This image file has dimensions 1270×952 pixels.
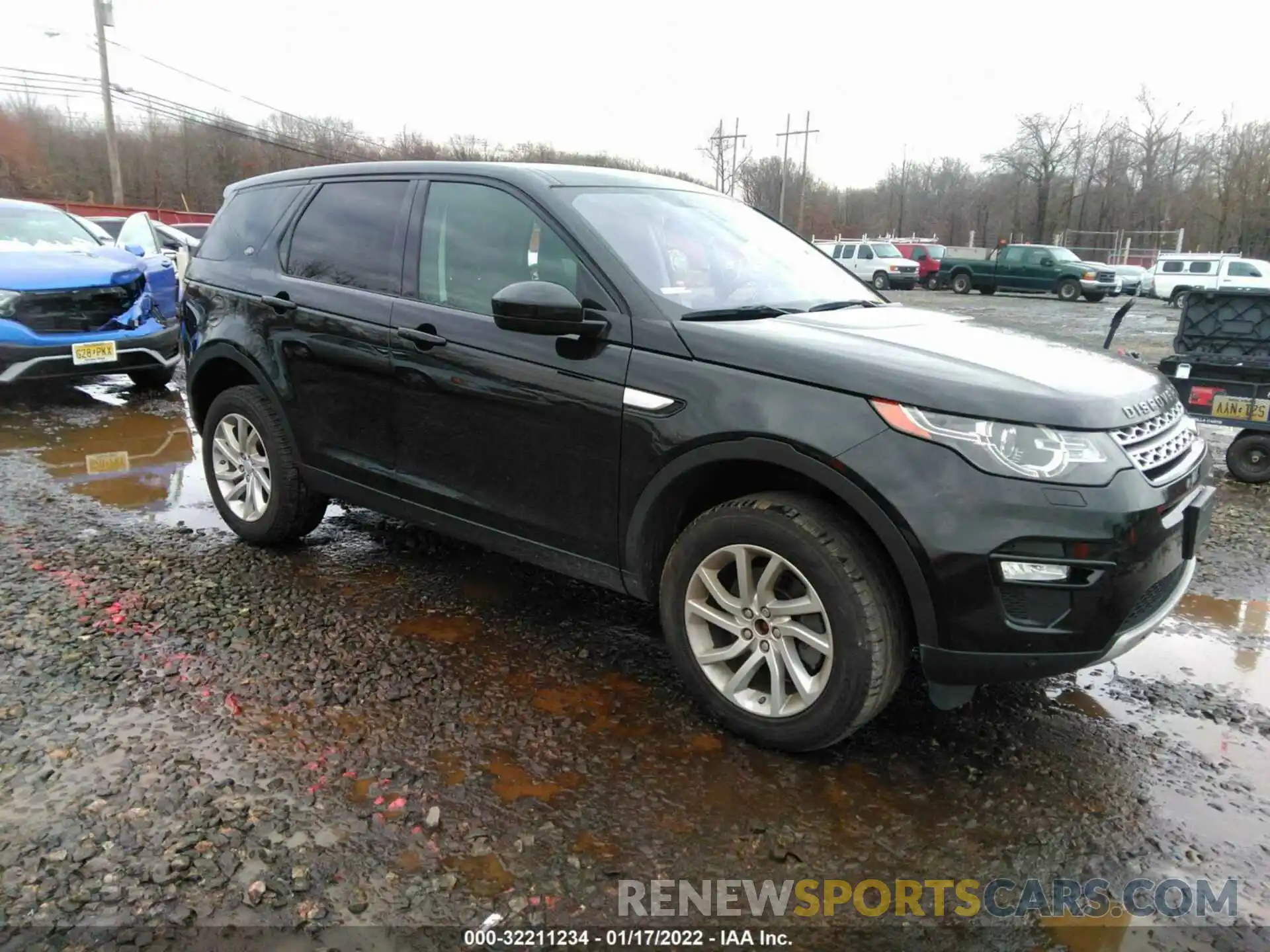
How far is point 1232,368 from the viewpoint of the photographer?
6496 mm

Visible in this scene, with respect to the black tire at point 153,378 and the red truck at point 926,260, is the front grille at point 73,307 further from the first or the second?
the red truck at point 926,260

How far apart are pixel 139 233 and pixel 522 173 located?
1046 centimetres

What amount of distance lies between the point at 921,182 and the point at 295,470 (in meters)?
82.2

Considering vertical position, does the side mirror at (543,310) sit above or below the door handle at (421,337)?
above

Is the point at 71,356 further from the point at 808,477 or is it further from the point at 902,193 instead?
the point at 902,193

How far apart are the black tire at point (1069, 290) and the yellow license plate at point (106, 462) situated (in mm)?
30622

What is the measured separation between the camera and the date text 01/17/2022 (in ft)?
6.74

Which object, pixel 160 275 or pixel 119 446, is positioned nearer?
pixel 119 446

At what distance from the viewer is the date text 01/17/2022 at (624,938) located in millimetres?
2055

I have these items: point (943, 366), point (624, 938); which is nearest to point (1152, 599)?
point (943, 366)

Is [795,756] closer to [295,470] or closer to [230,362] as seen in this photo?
[295,470]

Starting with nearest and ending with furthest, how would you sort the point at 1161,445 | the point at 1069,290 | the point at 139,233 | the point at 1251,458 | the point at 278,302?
the point at 1161,445
the point at 278,302
the point at 1251,458
the point at 139,233
the point at 1069,290

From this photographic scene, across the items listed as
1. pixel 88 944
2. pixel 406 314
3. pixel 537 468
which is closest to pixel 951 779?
pixel 537 468

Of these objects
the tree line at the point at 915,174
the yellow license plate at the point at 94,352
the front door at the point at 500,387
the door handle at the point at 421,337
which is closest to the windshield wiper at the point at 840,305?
the front door at the point at 500,387
